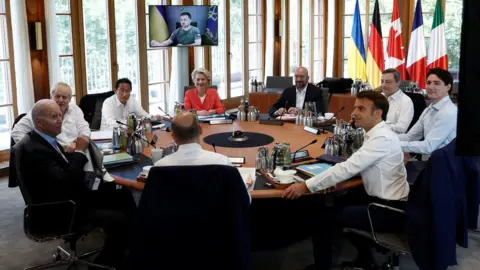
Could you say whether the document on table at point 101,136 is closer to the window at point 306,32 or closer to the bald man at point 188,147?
the bald man at point 188,147

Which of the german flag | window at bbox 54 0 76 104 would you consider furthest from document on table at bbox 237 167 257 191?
the german flag

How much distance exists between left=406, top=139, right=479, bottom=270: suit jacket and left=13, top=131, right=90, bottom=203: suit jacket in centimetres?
181

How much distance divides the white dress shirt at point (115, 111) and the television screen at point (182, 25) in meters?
1.69

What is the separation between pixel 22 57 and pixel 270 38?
16.2 ft

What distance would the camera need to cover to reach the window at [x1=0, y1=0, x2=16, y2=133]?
5414mm

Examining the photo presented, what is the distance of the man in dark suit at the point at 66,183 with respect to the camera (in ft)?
9.27

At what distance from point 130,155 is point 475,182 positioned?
7.43 feet

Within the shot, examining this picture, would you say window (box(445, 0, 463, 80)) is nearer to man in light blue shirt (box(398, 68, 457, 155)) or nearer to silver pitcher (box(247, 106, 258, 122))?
silver pitcher (box(247, 106, 258, 122))

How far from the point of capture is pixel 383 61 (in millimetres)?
9125

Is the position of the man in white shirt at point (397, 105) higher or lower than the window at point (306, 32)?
lower

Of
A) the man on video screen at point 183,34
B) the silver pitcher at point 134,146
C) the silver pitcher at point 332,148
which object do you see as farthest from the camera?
the man on video screen at point 183,34

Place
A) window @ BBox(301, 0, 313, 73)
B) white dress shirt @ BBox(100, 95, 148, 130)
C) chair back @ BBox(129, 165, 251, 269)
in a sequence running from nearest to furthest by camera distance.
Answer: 1. chair back @ BBox(129, 165, 251, 269)
2. white dress shirt @ BBox(100, 95, 148, 130)
3. window @ BBox(301, 0, 313, 73)

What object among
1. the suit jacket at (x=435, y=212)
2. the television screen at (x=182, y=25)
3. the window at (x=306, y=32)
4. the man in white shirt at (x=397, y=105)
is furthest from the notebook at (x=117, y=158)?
the window at (x=306, y=32)

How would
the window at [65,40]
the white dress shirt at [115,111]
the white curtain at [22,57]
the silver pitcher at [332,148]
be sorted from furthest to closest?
1. the window at [65,40]
2. the white curtain at [22,57]
3. the white dress shirt at [115,111]
4. the silver pitcher at [332,148]
